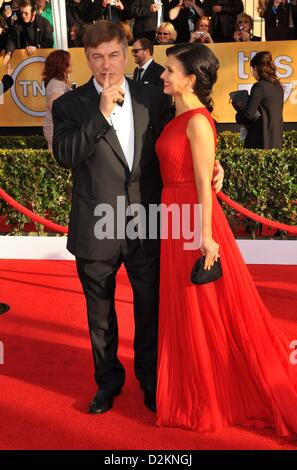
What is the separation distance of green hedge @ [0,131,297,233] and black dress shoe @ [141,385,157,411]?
3.67m

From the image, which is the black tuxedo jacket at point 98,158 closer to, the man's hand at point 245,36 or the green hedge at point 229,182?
the green hedge at point 229,182

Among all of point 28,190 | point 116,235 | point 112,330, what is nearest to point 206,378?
point 112,330

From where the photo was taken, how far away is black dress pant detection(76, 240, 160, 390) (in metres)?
3.51

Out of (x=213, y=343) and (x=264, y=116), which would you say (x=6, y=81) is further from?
(x=213, y=343)

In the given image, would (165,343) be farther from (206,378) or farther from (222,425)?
(222,425)

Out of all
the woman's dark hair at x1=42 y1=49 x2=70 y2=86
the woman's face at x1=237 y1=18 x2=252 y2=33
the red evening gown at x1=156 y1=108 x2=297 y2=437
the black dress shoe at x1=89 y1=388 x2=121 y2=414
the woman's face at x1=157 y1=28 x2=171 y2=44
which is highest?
the woman's face at x1=237 y1=18 x2=252 y2=33

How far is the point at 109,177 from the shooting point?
333 centimetres

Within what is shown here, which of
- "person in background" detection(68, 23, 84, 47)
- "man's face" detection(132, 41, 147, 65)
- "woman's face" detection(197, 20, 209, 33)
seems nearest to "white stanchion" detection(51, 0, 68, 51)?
"person in background" detection(68, 23, 84, 47)

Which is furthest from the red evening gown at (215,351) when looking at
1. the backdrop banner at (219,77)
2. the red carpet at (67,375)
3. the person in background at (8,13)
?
the person in background at (8,13)

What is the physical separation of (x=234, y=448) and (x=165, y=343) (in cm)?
64

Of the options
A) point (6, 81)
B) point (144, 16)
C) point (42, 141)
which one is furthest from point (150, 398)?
point (144, 16)

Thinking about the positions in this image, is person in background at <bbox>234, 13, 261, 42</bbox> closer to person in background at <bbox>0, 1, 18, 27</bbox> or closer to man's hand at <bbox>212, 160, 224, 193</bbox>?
person in background at <bbox>0, 1, 18, 27</bbox>

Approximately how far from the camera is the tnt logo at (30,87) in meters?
10.1

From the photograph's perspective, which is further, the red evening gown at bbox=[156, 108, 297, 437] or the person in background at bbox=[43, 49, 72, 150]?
the person in background at bbox=[43, 49, 72, 150]
